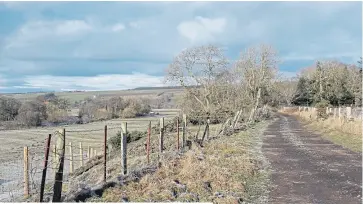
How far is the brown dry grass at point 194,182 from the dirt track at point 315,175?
849mm

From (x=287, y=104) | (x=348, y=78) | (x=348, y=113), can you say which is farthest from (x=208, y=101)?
(x=287, y=104)

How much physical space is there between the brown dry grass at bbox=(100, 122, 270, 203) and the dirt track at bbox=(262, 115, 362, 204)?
849mm

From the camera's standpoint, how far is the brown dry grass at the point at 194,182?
8.49 m

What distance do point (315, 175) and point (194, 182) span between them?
4.05 m

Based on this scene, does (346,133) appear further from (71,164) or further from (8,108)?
(8,108)

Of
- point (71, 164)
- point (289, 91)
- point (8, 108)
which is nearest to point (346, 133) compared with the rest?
point (71, 164)

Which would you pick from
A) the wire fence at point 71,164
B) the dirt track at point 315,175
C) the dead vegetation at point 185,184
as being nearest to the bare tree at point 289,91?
the wire fence at point 71,164

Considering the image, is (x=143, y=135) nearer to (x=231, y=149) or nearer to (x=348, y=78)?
(x=231, y=149)

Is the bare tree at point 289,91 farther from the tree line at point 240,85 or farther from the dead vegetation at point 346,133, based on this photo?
the dead vegetation at point 346,133

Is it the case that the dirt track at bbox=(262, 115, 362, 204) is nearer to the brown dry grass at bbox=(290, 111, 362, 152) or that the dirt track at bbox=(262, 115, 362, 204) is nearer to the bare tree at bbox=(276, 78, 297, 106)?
the brown dry grass at bbox=(290, 111, 362, 152)

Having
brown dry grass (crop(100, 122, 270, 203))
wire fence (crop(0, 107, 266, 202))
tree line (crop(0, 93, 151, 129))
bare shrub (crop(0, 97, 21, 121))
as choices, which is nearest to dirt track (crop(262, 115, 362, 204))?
brown dry grass (crop(100, 122, 270, 203))

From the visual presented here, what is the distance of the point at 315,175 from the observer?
461 inches

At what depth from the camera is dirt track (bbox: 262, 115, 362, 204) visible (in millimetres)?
9102

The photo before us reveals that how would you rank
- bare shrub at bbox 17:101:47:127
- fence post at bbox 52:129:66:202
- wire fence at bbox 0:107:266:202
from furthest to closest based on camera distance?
1. bare shrub at bbox 17:101:47:127
2. wire fence at bbox 0:107:266:202
3. fence post at bbox 52:129:66:202
